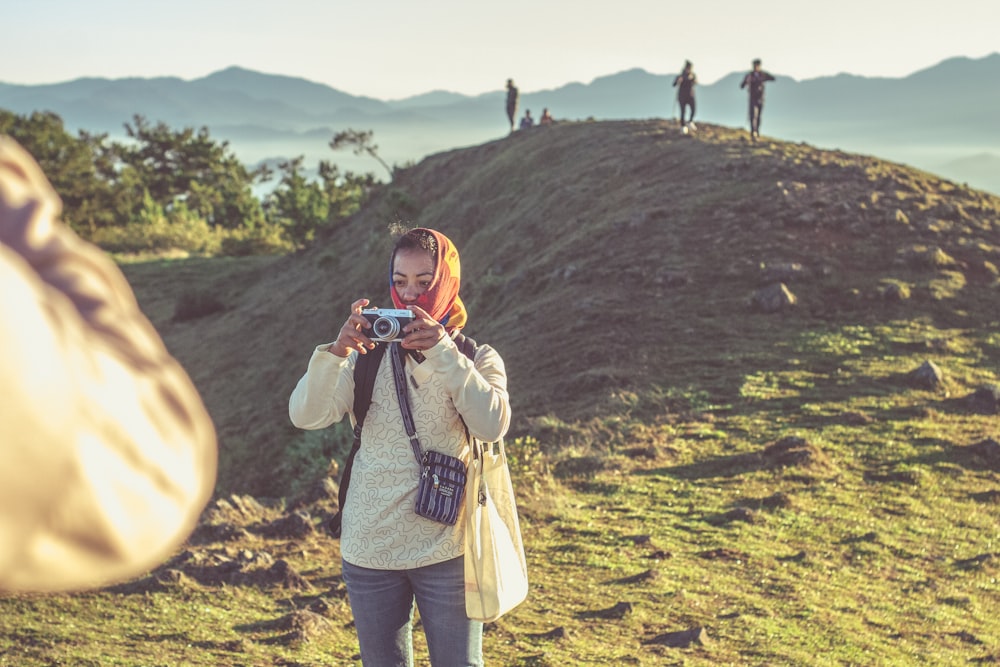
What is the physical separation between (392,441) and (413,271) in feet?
2.20

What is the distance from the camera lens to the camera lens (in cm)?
318

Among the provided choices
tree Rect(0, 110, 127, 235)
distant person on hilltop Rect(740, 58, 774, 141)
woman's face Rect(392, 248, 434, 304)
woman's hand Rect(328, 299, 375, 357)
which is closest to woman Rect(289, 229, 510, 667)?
woman's face Rect(392, 248, 434, 304)

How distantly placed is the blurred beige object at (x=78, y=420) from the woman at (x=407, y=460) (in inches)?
106

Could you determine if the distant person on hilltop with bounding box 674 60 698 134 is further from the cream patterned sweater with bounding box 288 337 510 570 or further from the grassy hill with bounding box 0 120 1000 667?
the cream patterned sweater with bounding box 288 337 510 570

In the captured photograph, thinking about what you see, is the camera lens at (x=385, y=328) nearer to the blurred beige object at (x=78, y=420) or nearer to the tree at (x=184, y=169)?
the blurred beige object at (x=78, y=420)

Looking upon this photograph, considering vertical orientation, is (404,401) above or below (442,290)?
below

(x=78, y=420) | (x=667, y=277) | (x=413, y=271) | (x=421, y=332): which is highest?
(x=78, y=420)

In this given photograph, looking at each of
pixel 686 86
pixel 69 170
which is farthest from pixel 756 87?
pixel 69 170

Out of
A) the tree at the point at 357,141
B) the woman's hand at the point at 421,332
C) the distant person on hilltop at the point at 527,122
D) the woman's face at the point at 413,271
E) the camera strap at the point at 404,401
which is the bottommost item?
the camera strap at the point at 404,401

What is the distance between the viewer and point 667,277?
18.2 meters

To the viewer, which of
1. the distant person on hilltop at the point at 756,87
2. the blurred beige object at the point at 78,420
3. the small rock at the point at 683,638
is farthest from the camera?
the distant person on hilltop at the point at 756,87

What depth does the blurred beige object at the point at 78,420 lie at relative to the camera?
2.45 ft

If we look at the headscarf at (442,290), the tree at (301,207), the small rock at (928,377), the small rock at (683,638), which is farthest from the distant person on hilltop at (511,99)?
the headscarf at (442,290)

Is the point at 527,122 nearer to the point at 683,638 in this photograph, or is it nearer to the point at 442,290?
the point at 683,638
